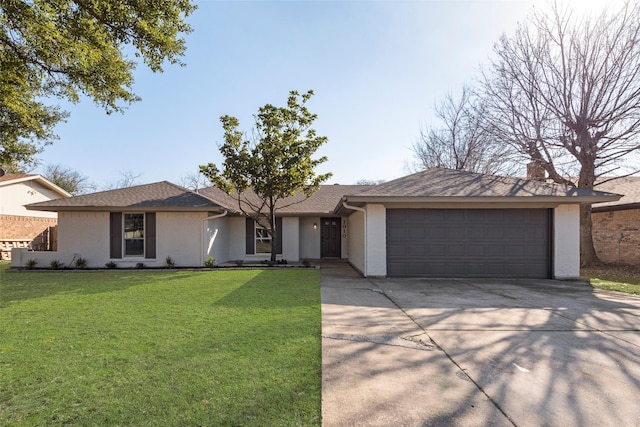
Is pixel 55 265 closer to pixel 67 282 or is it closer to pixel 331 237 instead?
pixel 67 282

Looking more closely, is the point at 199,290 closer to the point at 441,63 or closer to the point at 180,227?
the point at 180,227

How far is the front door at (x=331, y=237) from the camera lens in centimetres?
1616

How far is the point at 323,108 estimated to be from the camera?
41.3 feet

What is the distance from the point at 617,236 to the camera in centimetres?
1363

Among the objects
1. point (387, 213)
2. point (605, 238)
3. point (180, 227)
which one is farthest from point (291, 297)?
point (605, 238)

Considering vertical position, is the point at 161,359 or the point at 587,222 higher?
the point at 587,222

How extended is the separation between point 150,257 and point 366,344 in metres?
10.6

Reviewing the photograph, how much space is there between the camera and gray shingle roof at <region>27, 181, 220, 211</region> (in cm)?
1188

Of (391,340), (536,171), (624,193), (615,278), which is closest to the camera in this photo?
(391,340)

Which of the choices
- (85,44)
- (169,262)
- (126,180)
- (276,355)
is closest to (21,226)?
(169,262)

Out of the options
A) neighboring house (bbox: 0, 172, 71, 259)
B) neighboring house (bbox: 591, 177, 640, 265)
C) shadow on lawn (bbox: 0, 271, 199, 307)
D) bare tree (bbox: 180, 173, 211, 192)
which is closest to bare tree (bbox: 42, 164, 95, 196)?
bare tree (bbox: 180, 173, 211, 192)

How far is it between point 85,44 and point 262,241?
956 cm

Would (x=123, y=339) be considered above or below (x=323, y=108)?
below

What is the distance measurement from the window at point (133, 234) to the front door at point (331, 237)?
25.4 ft
